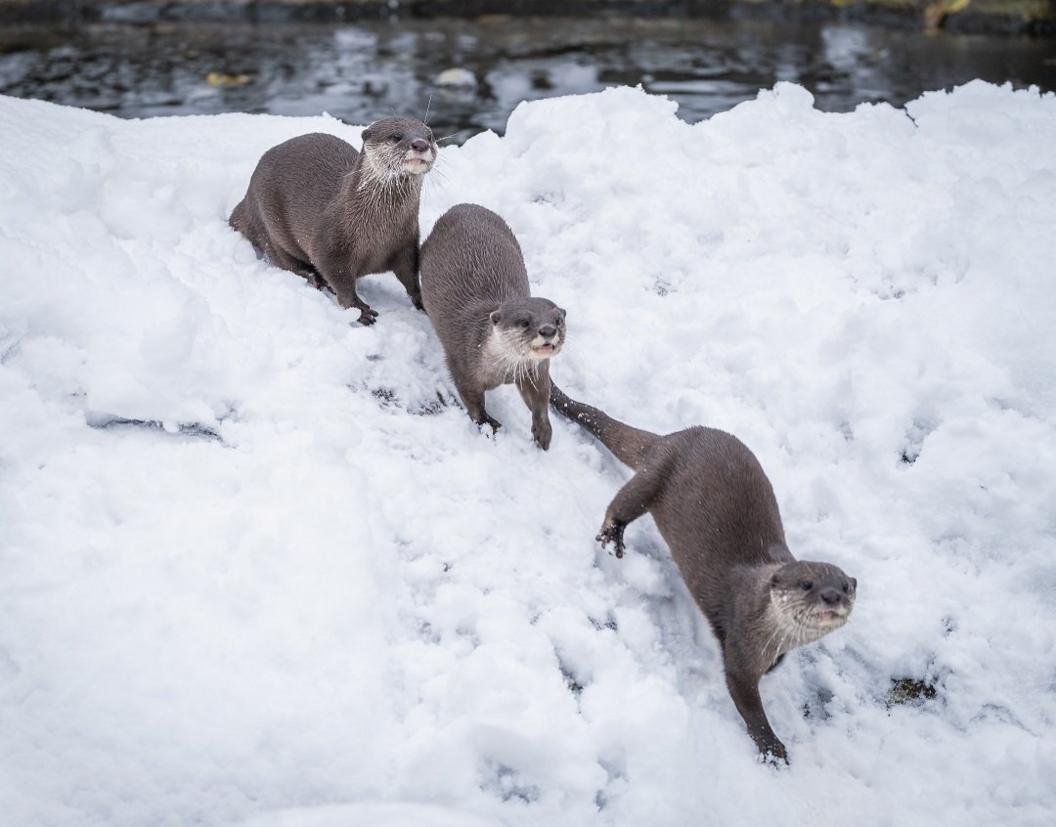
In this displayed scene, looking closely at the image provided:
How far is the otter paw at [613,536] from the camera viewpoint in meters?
2.72

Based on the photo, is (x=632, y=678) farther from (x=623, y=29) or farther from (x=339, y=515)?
(x=623, y=29)

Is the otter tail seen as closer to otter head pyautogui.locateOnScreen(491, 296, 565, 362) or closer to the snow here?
the snow

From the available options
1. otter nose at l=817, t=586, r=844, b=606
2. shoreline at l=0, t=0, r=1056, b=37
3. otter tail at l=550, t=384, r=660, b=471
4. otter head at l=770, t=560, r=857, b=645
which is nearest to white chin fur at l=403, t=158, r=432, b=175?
otter tail at l=550, t=384, r=660, b=471

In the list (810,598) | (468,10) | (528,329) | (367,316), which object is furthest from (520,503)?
(468,10)

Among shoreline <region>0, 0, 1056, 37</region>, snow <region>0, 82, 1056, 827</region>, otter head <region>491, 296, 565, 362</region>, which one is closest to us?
snow <region>0, 82, 1056, 827</region>

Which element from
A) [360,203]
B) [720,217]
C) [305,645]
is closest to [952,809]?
[305,645]

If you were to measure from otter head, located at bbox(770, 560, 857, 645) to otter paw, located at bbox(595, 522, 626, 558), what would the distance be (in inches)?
18.8

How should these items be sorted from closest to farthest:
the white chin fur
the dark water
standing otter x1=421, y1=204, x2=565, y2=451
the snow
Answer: the snow
standing otter x1=421, y1=204, x2=565, y2=451
the white chin fur
the dark water

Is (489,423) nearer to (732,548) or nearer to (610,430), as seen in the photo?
(610,430)

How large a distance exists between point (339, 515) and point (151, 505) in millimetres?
450

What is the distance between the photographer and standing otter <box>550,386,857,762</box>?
2348 mm

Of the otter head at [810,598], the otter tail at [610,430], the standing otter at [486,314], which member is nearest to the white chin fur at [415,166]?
the standing otter at [486,314]

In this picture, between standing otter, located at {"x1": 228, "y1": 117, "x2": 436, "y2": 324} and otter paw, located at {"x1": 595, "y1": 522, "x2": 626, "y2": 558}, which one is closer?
otter paw, located at {"x1": 595, "y1": 522, "x2": 626, "y2": 558}

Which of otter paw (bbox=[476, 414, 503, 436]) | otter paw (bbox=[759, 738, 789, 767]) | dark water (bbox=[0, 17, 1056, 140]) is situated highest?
otter paw (bbox=[476, 414, 503, 436])
